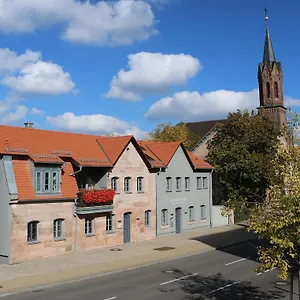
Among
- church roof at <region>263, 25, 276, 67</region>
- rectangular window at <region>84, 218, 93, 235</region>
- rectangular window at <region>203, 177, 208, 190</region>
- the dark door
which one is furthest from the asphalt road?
church roof at <region>263, 25, 276, 67</region>

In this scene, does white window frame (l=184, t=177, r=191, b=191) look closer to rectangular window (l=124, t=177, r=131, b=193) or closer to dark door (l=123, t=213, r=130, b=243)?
rectangular window (l=124, t=177, r=131, b=193)

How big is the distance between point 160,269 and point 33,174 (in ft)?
31.6

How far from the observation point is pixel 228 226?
4497 cm

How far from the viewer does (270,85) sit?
70.5 metres

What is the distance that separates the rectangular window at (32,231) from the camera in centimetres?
2534

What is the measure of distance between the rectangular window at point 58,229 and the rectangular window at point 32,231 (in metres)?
1.49

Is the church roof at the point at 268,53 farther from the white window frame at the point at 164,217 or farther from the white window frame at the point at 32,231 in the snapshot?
the white window frame at the point at 32,231

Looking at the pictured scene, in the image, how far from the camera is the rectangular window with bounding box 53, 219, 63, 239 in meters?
27.0

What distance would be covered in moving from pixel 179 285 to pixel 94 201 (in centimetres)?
1100

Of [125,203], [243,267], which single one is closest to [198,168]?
[125,203]

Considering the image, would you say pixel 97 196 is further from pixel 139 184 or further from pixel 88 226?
pixel 139 184

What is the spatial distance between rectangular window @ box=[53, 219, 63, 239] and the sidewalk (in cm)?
151

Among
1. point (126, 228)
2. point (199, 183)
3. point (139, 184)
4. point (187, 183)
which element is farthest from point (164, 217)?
point (199, 183)

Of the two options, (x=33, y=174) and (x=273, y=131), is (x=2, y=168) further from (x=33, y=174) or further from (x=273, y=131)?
(x=273, y=131)
